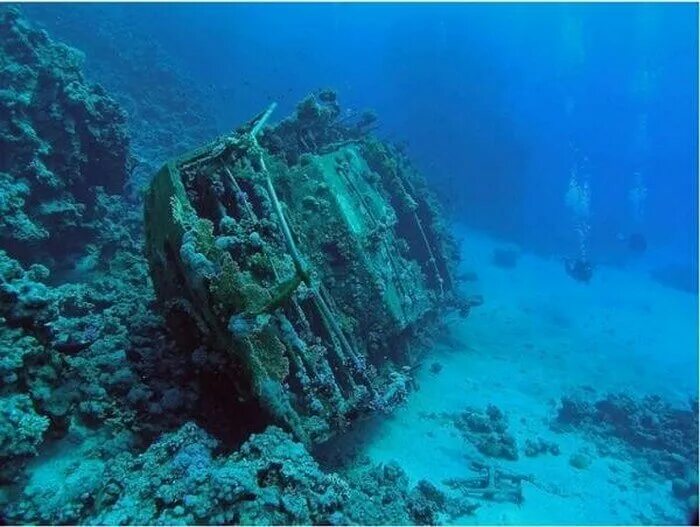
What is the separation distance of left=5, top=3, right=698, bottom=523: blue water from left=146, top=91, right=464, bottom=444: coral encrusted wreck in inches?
111

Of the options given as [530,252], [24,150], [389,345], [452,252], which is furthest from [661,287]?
[24,150]

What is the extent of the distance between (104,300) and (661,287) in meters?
41.8

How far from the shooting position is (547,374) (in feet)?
58.3

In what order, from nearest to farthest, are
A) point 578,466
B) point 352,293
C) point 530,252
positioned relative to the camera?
point 352,293 → point 578,466 → point 530,252

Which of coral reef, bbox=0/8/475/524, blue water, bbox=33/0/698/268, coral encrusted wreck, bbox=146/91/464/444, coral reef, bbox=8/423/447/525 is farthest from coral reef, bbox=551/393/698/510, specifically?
blue water, bbox=33/0/698/268

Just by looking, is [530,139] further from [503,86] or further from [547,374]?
[547,374]

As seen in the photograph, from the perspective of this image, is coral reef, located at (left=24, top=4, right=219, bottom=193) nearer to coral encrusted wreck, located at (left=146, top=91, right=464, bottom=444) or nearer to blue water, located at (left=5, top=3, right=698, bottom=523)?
blue water, located at (left=5, top=3, right=698, bottom=523)

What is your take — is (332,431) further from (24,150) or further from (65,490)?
(24,150)

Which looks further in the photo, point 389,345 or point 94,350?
point 389,345

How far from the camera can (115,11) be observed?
139ft

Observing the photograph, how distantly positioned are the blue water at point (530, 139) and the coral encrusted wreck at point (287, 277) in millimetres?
2831

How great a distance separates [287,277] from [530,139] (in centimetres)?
5661

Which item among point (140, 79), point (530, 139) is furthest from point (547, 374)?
point (530, 139)

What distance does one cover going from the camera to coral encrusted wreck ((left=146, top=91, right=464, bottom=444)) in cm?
609
